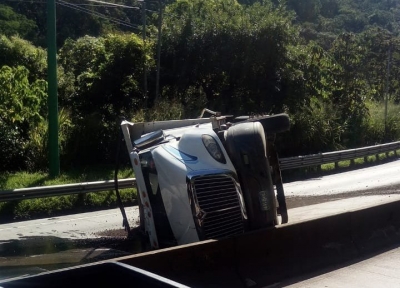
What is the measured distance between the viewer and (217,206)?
8.37m

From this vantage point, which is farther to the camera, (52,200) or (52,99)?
(52,99)

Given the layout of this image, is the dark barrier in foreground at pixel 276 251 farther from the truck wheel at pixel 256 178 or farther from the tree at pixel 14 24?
the tree at pixel 14 24

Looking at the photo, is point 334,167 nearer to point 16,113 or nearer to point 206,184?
point 16,113

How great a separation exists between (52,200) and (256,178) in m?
9.88

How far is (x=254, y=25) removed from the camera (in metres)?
29.3

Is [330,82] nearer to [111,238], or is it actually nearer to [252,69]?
[252,69]

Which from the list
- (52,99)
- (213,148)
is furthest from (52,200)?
(213,148)

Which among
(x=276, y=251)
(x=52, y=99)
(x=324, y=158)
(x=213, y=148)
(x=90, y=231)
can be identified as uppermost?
(x=52, y=99)

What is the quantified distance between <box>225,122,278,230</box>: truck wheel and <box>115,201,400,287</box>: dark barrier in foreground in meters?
0.34

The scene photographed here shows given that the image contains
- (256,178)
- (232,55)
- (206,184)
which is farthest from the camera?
(232,55)

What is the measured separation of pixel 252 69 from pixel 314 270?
2098cm

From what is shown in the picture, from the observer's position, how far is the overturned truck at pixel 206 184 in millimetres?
8305

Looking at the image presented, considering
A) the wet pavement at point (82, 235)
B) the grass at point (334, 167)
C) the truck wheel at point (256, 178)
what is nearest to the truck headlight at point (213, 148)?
the truck wheel at point (256, 178)

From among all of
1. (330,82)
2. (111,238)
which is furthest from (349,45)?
(111,238)
